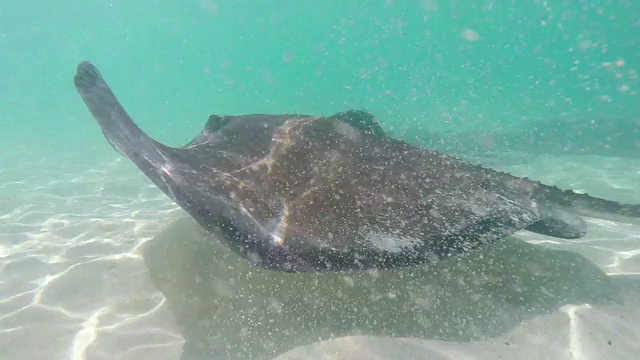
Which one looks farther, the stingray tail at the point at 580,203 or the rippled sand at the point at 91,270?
the stingray tail at the point at 580,203

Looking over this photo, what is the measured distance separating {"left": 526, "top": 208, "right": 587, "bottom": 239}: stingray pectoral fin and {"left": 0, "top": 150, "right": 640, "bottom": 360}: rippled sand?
0.76 m

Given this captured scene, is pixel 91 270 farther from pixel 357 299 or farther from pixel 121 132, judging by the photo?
pixel 357 299

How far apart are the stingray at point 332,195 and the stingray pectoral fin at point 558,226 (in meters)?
0.01

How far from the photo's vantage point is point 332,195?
2.56m

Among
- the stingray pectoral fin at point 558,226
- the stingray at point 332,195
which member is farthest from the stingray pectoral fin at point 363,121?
the stingray pectoral fin at point 558,226

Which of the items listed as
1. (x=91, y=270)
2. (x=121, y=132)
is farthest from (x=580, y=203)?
(x=91, y=270)

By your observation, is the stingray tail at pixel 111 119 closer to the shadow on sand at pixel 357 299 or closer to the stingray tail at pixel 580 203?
the shadow on sand at pixel 357 299

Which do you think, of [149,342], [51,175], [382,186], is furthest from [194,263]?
[51,175]

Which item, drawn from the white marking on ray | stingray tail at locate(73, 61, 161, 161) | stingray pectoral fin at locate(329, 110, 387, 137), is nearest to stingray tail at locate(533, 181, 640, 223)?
stingray pectoral fin at locate(329, 110, 387, 137)

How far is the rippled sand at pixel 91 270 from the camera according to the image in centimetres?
291

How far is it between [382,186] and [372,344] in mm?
1224

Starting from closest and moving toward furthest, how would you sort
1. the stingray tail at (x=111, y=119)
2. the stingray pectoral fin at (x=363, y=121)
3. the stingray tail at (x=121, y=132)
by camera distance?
the stingray tail at (x=121, y=132) < the stingray tail at (x=111, y=119) < the stingray pectoral fin at (x=363, y=121)

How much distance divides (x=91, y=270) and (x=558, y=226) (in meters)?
4.76

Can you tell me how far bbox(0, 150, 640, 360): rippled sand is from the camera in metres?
2.91
